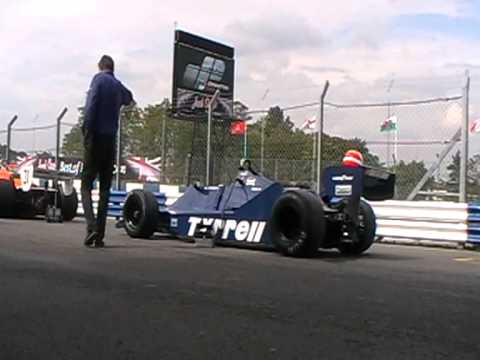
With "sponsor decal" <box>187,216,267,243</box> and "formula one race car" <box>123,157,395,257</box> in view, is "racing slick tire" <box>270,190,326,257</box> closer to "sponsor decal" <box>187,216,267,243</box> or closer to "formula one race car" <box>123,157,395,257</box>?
"formula one race car" <box>123,157,395,257</box>

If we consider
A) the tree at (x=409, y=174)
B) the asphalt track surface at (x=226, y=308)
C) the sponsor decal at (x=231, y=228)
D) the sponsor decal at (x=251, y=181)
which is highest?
the tree at (x=409, y=174)

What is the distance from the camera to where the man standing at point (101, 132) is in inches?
347

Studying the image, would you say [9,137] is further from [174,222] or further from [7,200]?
[174,222]

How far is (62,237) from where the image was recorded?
972 centimetres

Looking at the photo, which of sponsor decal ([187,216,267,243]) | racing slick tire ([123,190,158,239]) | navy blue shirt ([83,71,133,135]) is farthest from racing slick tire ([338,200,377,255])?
navy blue shirt ([83,71,133,135])

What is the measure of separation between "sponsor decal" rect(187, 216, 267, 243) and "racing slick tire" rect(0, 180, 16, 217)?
18.8 feet

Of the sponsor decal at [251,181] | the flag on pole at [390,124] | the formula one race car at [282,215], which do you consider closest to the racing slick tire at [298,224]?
the formula one race car at [282,215]

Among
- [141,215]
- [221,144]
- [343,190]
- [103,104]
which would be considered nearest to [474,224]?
[343,190]

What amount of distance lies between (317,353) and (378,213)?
30.4 feet

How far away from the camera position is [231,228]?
962cm

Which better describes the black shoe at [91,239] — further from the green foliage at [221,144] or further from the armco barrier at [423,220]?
the green foliage at [221,144]

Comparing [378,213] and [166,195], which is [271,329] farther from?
[166,195]

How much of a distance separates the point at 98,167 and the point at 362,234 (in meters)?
3.37

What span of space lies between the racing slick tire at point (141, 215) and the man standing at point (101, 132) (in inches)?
47.4
